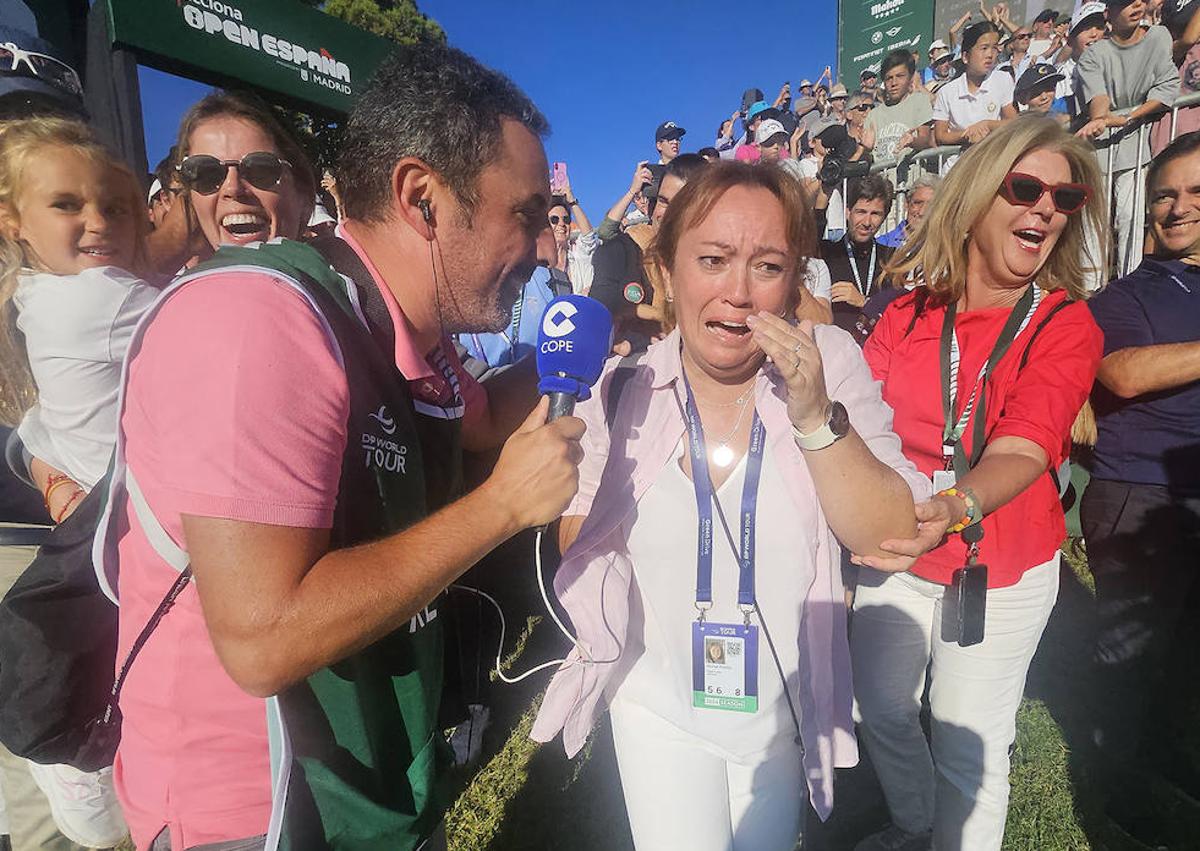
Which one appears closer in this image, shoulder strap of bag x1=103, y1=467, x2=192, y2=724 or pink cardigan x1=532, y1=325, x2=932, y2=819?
shoulder strap of bag x1=103, y1=467, x2=192, y2=724

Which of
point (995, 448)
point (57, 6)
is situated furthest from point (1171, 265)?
point (57, 6)

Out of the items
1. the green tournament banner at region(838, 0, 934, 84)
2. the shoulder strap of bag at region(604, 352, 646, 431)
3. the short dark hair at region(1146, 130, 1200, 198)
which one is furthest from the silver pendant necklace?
the green tournament banner at region(838, 0, 934, 84)

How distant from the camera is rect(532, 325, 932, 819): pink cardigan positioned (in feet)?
6.43

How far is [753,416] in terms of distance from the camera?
6.82ft

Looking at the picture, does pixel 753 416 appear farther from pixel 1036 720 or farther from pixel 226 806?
pixel 1036 720

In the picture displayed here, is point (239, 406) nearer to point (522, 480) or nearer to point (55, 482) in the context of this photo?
point (522, 480)

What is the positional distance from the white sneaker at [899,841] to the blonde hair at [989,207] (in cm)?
217

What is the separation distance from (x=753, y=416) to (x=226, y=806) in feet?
5.36

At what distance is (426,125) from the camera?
1.56 meters

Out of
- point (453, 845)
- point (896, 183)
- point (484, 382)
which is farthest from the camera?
point (896, 183)

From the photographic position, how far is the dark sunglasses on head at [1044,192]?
2340 millimetres

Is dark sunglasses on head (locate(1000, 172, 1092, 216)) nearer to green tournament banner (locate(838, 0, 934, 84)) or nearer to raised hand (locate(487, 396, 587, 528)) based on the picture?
raised hand (locate(487, 396, 587, 528))

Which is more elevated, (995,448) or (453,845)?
(995,448)

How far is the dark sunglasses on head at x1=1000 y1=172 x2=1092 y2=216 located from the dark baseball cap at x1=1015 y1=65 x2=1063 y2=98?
6574mm
